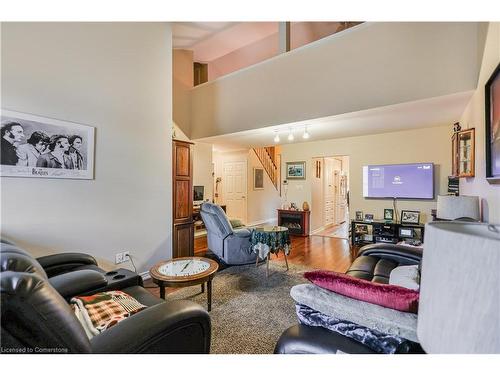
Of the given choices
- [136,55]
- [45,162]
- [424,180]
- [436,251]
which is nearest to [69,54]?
[136,55]

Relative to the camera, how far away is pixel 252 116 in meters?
4.11

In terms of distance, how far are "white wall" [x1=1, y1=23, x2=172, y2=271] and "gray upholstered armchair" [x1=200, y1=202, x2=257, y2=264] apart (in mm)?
686

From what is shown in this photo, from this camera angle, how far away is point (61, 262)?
6.80 ft

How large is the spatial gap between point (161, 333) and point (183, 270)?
1210mm

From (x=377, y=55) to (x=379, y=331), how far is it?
318 cm

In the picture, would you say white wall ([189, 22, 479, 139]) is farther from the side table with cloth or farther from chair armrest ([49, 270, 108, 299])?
chair armrest ([49, 270, 108, 299])

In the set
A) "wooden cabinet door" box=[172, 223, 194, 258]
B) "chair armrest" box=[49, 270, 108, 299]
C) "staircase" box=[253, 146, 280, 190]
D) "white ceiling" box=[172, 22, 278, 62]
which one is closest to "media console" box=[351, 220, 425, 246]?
"wooden cabinet door" box=[172, 223, 194, 258]

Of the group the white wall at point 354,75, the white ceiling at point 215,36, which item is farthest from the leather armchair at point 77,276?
the white ceiling at point 215,36

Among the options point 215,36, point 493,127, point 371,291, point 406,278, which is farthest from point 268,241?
point 215,36

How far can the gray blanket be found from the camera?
36.4 inches

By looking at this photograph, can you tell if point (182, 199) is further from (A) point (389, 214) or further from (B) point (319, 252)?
(A) point (389, 214)

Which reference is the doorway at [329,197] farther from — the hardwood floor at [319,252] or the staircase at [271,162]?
the staircase at [271,162]

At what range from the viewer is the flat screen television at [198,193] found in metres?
5.32

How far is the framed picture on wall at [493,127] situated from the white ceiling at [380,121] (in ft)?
2.98
